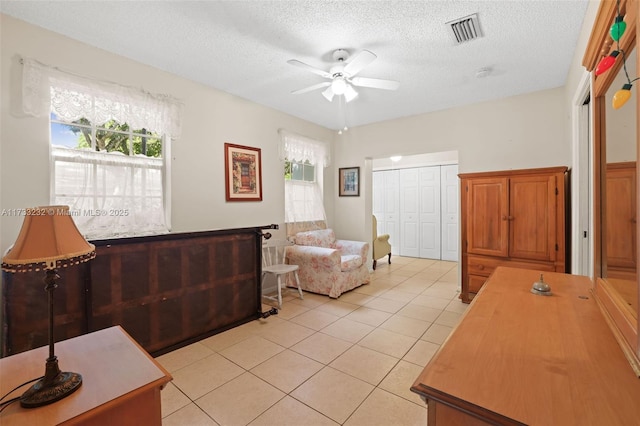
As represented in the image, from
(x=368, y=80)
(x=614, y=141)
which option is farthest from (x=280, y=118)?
(x=614, y=141)

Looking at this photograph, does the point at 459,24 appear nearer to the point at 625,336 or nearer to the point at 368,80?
the point at 368,80

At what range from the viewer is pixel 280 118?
4184 mm

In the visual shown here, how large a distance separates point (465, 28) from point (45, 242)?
112 inches

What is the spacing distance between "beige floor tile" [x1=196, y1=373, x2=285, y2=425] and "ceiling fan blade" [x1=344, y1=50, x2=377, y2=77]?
2498 mm

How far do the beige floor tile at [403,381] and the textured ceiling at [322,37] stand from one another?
2586 mm

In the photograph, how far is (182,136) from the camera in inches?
120

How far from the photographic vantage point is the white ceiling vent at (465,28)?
211cm

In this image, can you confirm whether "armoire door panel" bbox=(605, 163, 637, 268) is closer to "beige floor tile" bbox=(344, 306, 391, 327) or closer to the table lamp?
the table lamp

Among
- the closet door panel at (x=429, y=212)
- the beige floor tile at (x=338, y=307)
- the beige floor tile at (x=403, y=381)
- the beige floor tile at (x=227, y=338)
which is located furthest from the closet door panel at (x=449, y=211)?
the beige floor tile at (x=227, y=338)

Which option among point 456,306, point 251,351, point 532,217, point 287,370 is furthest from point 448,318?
point 251,351

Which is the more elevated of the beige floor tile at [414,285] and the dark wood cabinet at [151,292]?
the dark wood cabinet at [151,292]

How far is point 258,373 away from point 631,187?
88.8 inches

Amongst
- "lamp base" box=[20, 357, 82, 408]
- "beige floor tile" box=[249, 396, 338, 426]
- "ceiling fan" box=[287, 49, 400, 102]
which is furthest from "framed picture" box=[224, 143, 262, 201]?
"lamp base" box=[20, 357, 82, 408]

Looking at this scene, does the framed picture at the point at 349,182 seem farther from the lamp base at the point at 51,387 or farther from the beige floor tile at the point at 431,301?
the lamp base at the point at 51,387
